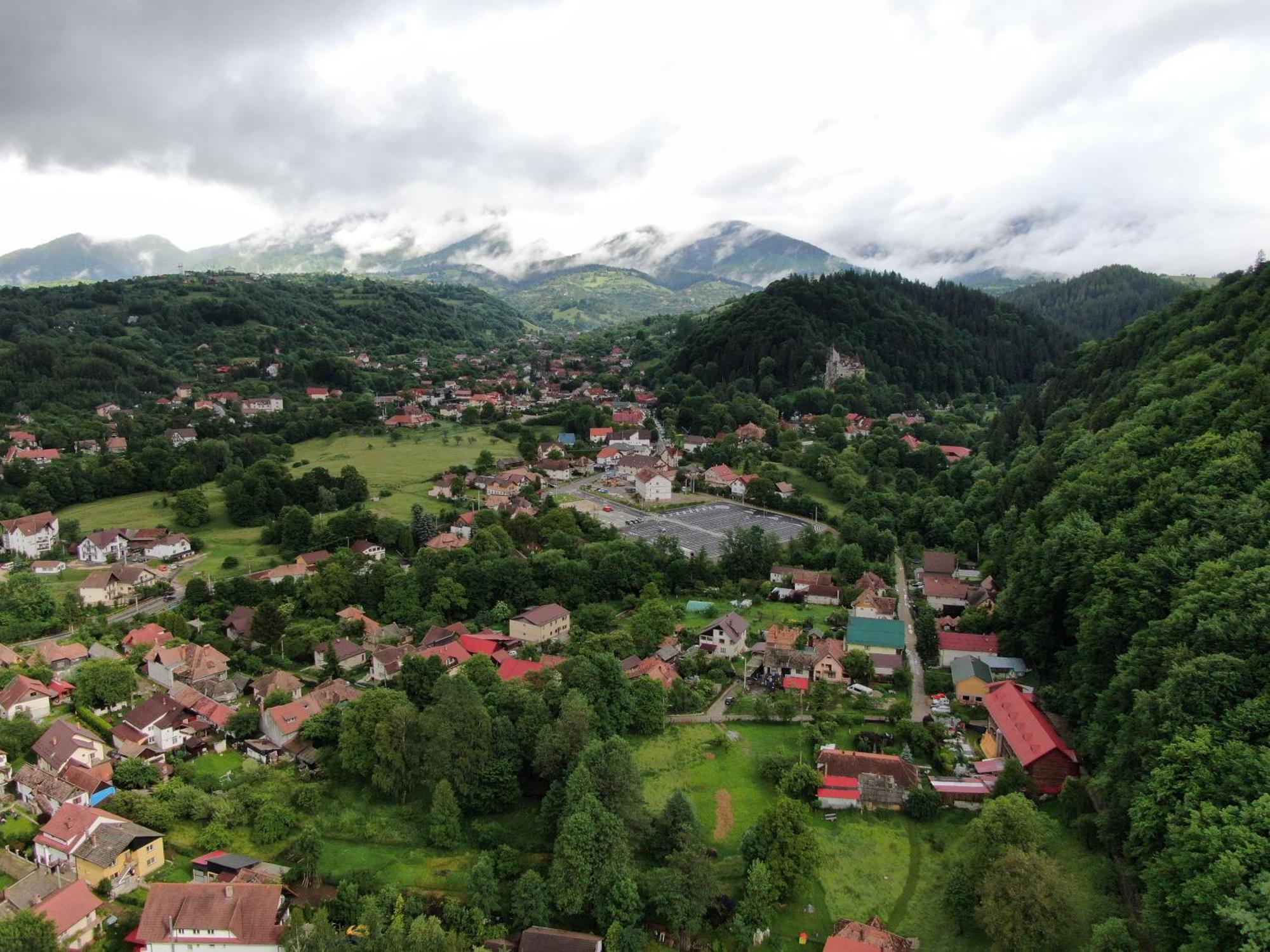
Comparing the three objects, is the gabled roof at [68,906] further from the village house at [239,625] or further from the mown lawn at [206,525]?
the mown lawn at [206,525]

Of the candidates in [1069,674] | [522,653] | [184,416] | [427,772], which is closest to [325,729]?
[427,772]

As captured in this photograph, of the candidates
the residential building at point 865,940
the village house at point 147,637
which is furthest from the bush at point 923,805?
the village house at point 147,637

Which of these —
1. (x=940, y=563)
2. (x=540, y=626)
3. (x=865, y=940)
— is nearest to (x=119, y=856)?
(x=540, y=626)

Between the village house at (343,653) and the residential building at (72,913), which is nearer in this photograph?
the residential building at (72,913)

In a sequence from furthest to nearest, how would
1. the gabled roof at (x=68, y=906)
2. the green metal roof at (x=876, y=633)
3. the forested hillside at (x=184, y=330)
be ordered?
the forested hillside at (x=184, y=330) < the green metal roof at (x=876, y=633) < the gabled roof at (x=68, y=906)

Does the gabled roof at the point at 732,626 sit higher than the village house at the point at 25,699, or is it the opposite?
the gabled roof at the point at 732,626

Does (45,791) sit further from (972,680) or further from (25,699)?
(972,680)

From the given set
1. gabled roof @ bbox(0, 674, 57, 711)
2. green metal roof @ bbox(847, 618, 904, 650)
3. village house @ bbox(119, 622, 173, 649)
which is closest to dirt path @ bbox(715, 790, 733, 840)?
green metal roof @ bbox(847, 618, 904, 650)
